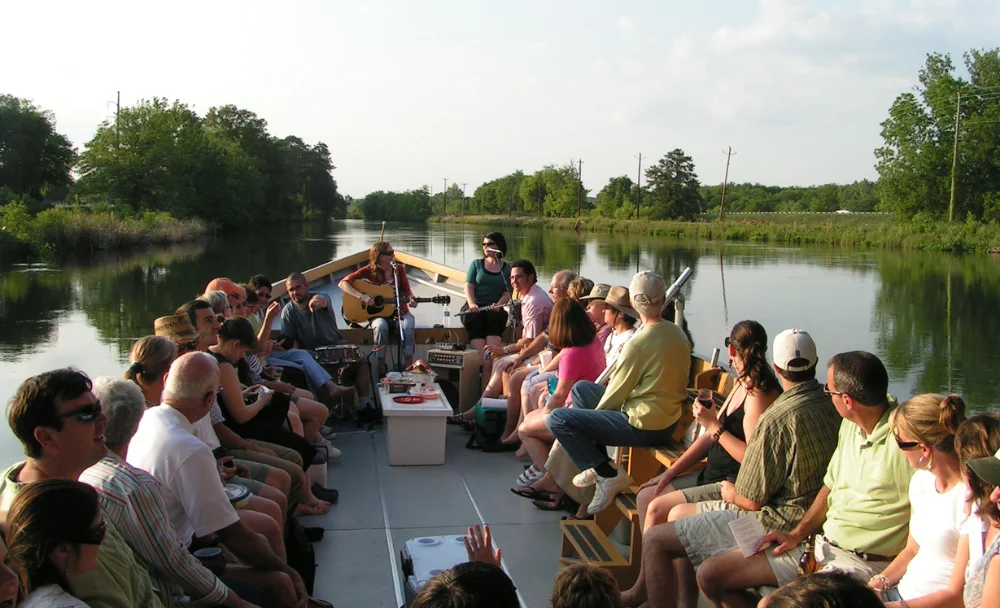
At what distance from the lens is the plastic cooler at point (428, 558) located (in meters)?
3.07

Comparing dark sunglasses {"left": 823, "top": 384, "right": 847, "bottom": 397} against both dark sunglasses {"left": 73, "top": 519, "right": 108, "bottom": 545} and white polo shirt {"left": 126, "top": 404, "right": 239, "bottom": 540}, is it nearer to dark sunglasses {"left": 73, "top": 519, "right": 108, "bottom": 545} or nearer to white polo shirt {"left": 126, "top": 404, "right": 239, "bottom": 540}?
white polo shirt {"left": 126, "top": 404, "right": 239, "bottom": 540}

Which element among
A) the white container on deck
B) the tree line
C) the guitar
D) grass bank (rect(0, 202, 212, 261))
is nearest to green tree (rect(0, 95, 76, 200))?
the tree line

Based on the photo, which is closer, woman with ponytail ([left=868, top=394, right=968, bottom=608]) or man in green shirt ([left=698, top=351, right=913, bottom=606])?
woman with ponytail ([left=868, top=394, right=968, bottom=608])

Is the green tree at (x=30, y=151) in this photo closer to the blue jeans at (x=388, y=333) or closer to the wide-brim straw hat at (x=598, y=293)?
the blue jeans at (x=388, y=333)

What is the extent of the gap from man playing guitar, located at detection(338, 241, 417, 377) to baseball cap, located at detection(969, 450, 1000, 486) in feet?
15.9

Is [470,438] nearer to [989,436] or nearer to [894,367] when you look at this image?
[989,436]

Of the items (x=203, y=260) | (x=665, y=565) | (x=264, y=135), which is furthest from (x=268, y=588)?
(x=264, y=135)

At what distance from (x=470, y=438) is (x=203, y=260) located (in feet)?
93.6

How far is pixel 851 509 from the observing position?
2549mm

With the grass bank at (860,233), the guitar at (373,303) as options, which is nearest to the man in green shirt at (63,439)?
the guitar at (373,303)

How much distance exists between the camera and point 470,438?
553cm

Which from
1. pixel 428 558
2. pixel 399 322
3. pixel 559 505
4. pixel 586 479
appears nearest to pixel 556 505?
pixel 559 505

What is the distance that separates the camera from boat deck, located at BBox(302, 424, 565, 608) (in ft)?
11.5

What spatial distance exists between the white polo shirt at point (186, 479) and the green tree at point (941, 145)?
4461 cm
